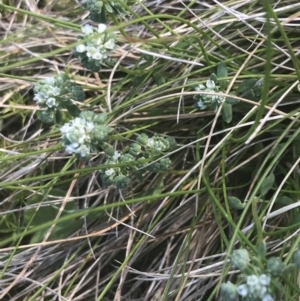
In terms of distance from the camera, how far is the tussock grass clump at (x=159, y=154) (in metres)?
0.89

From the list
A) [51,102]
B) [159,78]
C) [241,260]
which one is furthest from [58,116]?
[241,260]

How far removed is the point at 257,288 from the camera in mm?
641

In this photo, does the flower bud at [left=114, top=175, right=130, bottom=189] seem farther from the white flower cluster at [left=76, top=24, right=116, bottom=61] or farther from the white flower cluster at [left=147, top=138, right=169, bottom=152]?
the white flower cluster at [left=76, top=24, right=116, bottom=61]

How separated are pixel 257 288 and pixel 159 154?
0.33 metres

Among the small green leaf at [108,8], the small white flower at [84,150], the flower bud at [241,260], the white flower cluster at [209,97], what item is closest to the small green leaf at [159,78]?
the white flower cluster at [209,97]

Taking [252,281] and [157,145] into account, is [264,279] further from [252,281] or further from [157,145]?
[157,145]

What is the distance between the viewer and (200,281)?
103cm

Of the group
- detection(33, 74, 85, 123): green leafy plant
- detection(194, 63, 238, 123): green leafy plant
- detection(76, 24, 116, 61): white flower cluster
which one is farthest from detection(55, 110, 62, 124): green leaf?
detection(194, 63, 238, 123): green leafy plant

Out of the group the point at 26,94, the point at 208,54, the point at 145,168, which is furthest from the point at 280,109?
the point at 26,94

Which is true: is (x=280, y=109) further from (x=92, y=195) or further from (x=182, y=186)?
(x=92, y=195)

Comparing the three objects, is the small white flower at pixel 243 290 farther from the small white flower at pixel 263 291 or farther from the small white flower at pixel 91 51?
the small white flower at pixel 91 51

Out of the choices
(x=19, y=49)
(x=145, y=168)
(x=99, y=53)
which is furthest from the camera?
(x=19, y=49)

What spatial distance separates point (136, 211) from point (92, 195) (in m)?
0.10

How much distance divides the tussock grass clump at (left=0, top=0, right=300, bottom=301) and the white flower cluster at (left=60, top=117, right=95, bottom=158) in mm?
33
